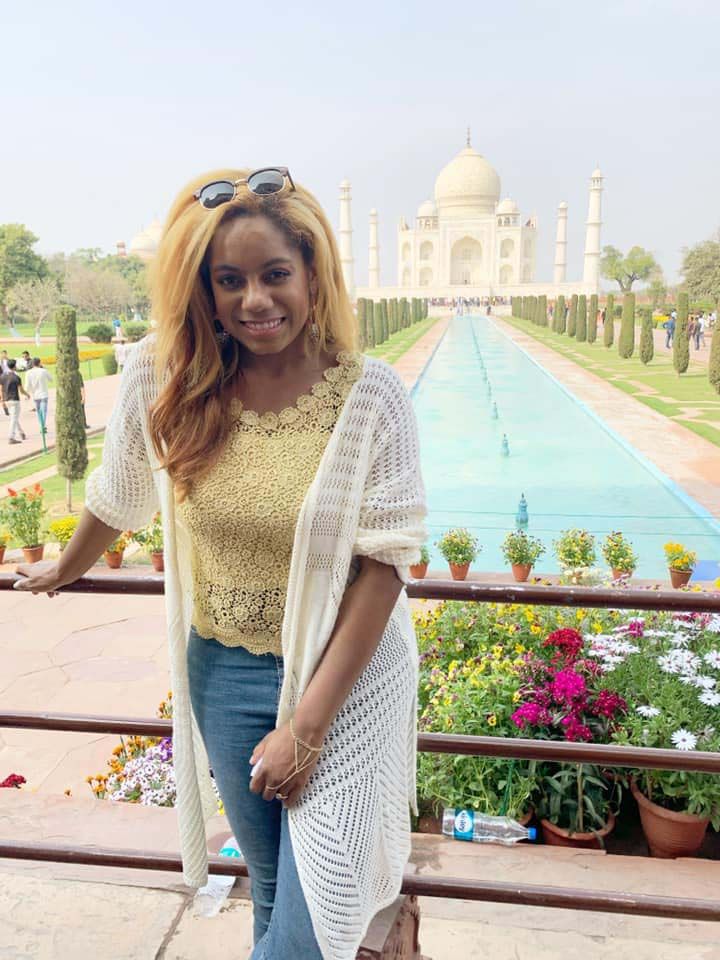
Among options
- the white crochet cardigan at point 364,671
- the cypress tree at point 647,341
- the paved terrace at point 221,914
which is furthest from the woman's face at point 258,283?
the cypress tree at point 647,341

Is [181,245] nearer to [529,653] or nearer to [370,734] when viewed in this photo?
[370,734]

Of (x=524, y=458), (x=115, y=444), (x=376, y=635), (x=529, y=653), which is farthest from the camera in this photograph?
(x=524, y=458)

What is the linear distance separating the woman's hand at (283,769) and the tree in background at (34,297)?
36750 millimetres

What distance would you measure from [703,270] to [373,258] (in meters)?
23.5

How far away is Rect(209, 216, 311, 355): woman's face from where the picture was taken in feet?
3.19

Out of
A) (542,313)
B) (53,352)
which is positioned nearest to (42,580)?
(53,352)

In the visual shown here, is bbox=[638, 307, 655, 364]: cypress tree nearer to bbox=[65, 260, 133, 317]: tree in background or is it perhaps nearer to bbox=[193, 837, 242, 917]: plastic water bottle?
bbox=[193, 837, 242, 917]: plastic water bottle

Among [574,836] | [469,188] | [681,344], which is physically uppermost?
[469,188]

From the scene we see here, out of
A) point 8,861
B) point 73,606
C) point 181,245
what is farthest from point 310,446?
point 73,606

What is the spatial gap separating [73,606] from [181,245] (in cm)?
448

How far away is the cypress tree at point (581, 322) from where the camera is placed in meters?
25.6

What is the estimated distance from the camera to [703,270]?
35.7 meters

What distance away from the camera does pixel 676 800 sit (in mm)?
2189

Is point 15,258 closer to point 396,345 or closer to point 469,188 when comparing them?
point 396,345
